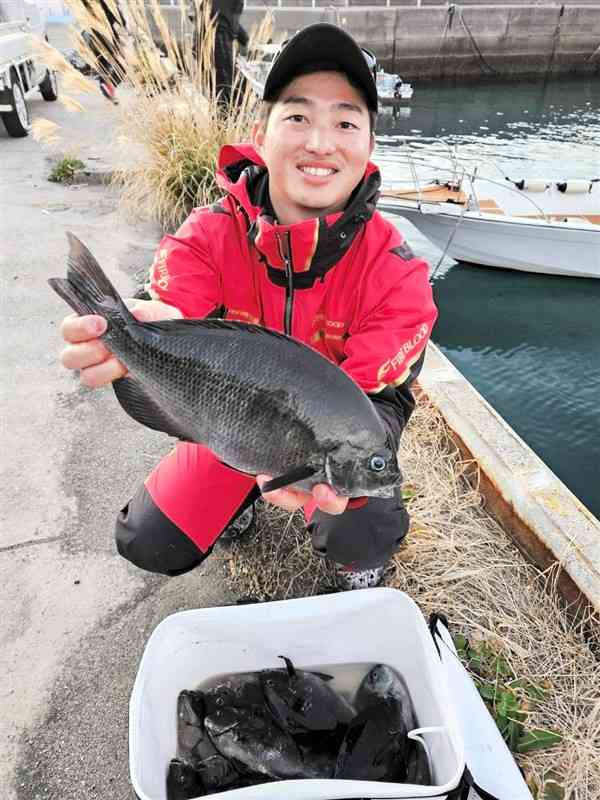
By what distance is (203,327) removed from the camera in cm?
170

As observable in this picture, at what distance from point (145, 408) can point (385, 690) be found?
131cm

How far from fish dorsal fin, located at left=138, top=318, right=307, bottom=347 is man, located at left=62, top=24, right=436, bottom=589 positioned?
0.69ft

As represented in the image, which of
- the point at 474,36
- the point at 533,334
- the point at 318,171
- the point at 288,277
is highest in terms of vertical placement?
the point at 474,36

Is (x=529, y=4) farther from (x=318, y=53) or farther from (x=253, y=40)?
(x=318, y=53)

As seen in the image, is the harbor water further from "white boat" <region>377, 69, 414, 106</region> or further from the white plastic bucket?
"white boat" <region>377, 69, 414, 106</region>

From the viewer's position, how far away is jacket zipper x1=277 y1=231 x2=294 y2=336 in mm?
2059

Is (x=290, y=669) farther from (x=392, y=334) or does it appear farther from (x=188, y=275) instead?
(x=188, y=275)

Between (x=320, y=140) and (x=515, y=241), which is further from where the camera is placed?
(x=515, y=241)

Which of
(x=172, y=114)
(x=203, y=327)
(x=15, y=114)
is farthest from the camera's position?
(x=15, y=114)

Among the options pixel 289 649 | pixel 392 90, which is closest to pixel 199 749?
pixel 289 649

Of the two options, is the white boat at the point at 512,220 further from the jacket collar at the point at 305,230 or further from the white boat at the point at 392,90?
the white boat at the point at 392,90

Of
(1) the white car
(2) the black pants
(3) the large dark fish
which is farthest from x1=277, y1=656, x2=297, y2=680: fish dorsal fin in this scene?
(1) the white car

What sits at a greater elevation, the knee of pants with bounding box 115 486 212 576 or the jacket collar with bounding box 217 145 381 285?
the jacket collar with bounding box 217 145 381 285

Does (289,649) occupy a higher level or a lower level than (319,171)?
lower
